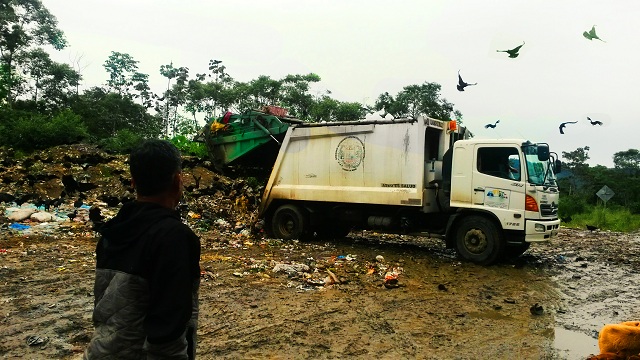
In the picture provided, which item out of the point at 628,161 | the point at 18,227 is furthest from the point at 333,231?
the point at 628,161

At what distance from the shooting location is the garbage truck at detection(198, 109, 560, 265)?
6785 mm

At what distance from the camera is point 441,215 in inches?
301

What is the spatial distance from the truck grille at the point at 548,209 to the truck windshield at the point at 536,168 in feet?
1.05

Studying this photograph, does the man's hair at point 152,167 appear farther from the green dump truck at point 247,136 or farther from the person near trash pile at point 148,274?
the green dump truck at point 247,136

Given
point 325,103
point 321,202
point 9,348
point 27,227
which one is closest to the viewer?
point 9,348

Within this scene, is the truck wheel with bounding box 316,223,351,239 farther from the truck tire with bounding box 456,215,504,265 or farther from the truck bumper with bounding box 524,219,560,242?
the truck bumper with bounding box 524,219,560,242

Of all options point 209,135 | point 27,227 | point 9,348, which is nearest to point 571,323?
point 9,348

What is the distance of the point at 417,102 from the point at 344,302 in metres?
21.8

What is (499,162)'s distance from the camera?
6980 mm

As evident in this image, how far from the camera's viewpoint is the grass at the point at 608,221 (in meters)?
16.1

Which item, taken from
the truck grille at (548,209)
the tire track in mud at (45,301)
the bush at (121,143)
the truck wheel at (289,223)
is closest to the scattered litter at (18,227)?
the tire track in mud at (45,301)

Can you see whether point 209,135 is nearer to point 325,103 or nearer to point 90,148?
point 90,148

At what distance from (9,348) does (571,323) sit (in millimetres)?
4772

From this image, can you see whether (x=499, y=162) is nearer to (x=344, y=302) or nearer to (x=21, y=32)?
(x=344, y=302)
